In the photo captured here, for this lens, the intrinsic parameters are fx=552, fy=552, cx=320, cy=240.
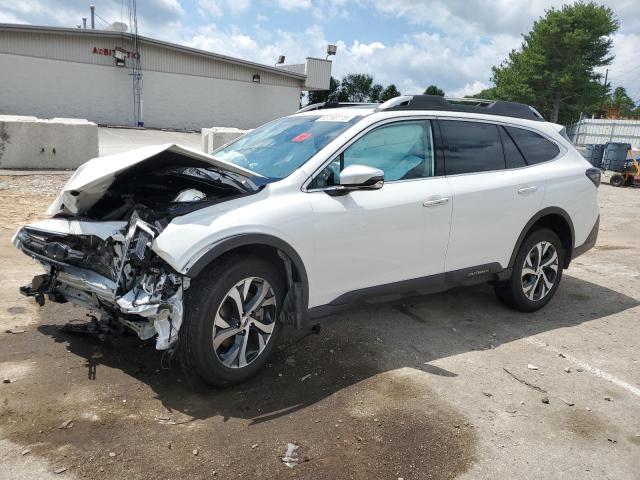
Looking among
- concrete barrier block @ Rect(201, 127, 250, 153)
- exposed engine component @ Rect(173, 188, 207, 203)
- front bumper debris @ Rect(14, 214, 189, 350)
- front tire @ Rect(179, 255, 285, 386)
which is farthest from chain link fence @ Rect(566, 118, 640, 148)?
front bumper debris @ Rect(14, 214, 189, 350)

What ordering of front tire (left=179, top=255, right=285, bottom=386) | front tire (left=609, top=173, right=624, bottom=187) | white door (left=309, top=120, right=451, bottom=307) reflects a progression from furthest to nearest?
front tire (left=609, top=173, right=624, bottom=187) < white door (left=309, top=120, right=451, bottom=307) < front tire (left=179, top=255, right=285, bottom=386)

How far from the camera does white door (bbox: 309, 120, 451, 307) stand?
381 centimetres

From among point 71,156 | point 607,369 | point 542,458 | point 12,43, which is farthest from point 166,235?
point 12,43

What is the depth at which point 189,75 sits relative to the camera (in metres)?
27.7

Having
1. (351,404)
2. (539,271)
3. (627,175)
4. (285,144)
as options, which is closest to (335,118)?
(285,144)

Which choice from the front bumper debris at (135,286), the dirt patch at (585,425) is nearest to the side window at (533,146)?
the dirt patch at (585,425)

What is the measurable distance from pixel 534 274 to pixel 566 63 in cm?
4408

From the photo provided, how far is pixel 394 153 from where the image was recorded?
14.3 ft

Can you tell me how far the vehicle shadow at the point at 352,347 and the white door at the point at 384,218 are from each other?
570 mm

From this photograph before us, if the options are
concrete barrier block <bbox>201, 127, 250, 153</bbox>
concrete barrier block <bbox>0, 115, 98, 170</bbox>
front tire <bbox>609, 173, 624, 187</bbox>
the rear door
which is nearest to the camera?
the rear door

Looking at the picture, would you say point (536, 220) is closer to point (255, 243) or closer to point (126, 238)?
point (255, 243)

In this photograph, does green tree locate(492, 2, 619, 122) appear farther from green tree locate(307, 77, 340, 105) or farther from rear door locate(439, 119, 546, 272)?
rear door locate(439, 119, 546, 272)

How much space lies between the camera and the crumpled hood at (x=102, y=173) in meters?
3.41

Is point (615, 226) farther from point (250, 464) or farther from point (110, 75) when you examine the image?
point (110, 75)
